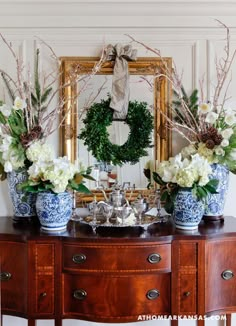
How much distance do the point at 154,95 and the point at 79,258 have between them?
1161 millimetres

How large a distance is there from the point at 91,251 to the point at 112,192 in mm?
454

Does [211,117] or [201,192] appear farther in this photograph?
[211,117]

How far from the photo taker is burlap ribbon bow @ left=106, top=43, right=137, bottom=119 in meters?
2.29

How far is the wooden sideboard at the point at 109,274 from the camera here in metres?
1.80

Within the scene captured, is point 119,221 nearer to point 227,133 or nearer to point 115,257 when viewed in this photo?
point 115,257

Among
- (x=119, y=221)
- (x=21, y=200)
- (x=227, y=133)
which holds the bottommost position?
(x=119, y=221)

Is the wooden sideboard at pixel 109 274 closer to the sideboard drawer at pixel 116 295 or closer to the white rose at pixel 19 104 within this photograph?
the sideboard drawer at pixel 116 295

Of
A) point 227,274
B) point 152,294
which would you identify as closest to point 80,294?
point 152,294

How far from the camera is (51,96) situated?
2330mm

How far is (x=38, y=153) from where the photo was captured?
76.4 inches

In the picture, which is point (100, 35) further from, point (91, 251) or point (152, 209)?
point (91, 251)

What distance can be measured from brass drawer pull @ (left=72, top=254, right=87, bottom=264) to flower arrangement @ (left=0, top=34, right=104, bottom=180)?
61 centimetres

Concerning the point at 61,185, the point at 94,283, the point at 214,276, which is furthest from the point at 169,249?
the point at 61,185

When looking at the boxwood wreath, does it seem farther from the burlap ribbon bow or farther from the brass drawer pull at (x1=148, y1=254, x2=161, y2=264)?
the brass drawer pull at (x1=148, y1=254, x2=161, y2=264)
